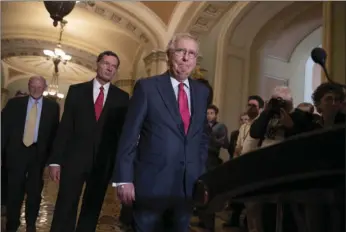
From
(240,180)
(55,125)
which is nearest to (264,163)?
(240,180)

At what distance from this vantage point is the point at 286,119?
2.52m

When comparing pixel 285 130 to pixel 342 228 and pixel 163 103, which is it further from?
pixel 342 228

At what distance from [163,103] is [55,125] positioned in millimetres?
2227

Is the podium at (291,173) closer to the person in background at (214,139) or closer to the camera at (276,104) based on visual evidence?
the camera at (276,104)

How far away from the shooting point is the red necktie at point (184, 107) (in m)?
2.26

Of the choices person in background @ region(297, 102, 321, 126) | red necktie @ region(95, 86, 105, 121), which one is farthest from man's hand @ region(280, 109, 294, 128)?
red necktie @ region(95, 86, 105, 121)

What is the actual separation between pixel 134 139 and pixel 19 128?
223cm

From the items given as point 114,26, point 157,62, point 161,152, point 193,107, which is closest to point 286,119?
point 193,107

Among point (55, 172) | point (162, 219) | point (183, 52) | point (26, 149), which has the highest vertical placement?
point (183, 52)

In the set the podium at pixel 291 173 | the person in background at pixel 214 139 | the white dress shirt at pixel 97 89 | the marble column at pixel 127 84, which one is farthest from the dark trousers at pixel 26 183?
the marble column at pixel 127 84

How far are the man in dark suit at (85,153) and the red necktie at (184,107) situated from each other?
1.01 m

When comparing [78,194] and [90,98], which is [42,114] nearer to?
[90,98]

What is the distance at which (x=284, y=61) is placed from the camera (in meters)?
11.2

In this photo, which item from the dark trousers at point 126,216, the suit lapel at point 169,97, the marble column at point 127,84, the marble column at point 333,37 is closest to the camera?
the suit lapel at point 169,97
